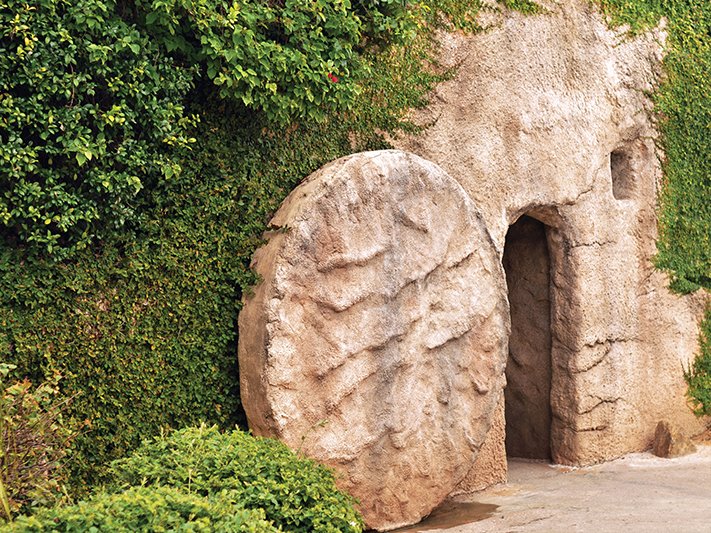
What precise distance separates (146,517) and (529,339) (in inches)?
204

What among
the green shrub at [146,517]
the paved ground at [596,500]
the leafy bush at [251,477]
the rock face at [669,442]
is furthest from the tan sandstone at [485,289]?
the green shrub at [146,517]

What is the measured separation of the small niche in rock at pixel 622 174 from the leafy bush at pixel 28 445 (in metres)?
5.57

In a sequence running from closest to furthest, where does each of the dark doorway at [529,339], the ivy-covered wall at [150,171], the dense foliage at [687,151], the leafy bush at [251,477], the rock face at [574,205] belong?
the leafy bush at [251,477] → the ivy-covered wall at [150,171] → the rock face at [574,205] → the dark doorway at [529,339] → the dense foliage at [687,151]

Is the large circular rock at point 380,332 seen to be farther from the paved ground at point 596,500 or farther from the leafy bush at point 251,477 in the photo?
the leafy bush at point 251,477

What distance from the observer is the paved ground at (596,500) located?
5422 mm

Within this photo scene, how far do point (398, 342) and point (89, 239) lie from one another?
199cm

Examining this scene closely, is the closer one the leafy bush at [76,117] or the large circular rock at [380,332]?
the leafy bush at [76,117]

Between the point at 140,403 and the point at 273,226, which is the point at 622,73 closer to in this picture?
the point at 273,226

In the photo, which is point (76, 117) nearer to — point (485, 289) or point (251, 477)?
point (251, 477)

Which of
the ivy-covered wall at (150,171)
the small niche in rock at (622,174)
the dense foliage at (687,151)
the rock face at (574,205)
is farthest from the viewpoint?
the dense foliage at (687,151)

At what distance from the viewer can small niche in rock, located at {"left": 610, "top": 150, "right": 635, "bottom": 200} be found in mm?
8148

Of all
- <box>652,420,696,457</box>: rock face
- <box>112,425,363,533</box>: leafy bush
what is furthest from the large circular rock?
<box>652,420,696,457</box>: rock face

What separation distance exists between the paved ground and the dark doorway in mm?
333

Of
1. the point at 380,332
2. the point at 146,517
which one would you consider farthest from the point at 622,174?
the point at 146,517
